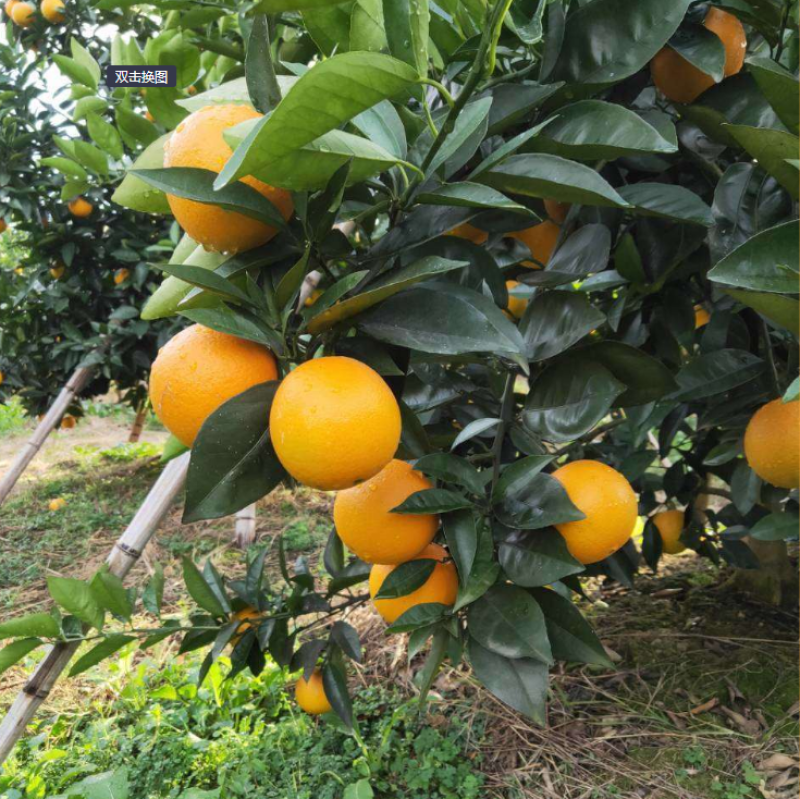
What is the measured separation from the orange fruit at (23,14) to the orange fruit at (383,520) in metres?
3.23

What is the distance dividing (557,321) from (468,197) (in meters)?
0.26

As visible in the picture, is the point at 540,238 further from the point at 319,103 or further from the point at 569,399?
the point at 319,103

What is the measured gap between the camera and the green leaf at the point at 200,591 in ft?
3.50

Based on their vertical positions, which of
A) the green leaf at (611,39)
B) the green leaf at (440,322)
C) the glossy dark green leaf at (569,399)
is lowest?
the glossy dark green leaf at (569,399)

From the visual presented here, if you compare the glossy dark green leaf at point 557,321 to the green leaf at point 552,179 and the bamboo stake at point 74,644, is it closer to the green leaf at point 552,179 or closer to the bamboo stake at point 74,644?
the green leaf at point 552,179

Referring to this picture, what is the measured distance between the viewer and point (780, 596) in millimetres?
Answer: 1913

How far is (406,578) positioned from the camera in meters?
0.73

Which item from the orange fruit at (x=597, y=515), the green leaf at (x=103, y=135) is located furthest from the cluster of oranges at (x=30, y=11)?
the orange fruit at (x=597, y=515)

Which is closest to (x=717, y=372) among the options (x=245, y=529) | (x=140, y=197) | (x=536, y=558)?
(x=536, y=558)

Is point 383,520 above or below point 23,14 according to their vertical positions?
below

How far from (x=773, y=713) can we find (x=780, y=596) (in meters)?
0.51

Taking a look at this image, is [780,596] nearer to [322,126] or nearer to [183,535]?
[322,126]

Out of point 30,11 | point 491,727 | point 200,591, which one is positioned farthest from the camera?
point 30,11

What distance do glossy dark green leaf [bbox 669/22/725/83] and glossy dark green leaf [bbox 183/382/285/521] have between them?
525mm
